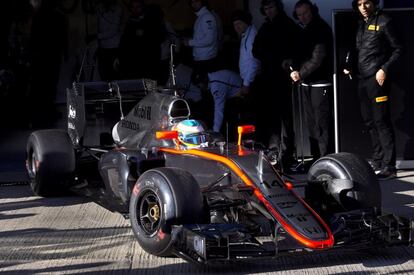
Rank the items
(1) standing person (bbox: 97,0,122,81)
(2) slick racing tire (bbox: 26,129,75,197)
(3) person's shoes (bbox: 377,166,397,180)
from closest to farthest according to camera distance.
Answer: (2) slick racing tire (bbox: 26,129,75,197)
(3) person's shoes (bbox: 377,166,397,180)
(1) standing person (bbox: 97,0,122,81)

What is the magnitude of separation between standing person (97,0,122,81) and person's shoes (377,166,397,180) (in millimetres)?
3872

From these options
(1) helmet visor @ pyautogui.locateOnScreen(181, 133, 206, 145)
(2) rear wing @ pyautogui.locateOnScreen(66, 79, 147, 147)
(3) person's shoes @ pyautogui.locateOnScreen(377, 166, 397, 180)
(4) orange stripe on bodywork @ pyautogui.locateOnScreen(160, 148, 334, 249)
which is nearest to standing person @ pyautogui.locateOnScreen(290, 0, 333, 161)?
(3) person's shoes @ pyautogui.locateOnScreen(377, 166, 397, 180)

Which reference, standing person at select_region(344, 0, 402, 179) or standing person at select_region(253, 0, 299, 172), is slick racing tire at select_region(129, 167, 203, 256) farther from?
standing person at select_region(344, 0, 402, 179)

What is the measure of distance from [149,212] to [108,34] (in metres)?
5.68

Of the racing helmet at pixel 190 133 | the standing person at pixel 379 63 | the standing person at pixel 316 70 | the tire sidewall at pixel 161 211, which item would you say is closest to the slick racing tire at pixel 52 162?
the racing helmet at pixel 190 133

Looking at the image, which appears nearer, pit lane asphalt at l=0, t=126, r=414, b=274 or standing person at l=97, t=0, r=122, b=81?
pit lane asphalt at l=0, t=126, r=414, b=274

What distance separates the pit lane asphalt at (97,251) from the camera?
23.6 feet

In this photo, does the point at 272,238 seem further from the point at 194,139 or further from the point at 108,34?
the point at 108,34

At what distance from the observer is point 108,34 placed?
12.8 metres

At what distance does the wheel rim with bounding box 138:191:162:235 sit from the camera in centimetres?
739

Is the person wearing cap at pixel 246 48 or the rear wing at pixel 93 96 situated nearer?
the rear wing at pixel 93 96

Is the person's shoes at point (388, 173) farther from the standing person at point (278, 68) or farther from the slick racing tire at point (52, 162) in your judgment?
the slick racing tire at point (52, 162)

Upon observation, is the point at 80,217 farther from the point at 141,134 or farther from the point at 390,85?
the point at 390,85

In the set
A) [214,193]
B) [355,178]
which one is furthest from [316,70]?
[214,193]
